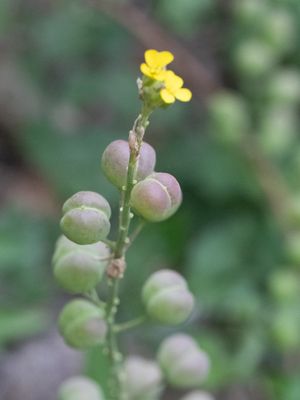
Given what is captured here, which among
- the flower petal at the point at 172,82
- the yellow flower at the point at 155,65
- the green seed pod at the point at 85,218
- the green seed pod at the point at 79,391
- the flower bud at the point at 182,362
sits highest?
the yellow flower at the point at 155,65

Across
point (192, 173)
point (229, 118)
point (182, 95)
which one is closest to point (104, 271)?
point (182, 95)

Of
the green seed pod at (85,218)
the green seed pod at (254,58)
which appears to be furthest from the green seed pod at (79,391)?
the green seed pod at (254,58)

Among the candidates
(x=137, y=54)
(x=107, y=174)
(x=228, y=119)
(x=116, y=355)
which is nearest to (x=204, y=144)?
(x=228, y=119)

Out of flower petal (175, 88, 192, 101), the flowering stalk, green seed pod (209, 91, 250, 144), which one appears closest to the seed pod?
the flowering stalk

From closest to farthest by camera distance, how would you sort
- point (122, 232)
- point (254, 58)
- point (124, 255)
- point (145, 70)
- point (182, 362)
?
point (145, 70) < point (122, 232) < point (124, 255) < point (182, 362) < point (254, 58)

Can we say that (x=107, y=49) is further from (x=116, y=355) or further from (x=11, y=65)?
(x=116, y=355)

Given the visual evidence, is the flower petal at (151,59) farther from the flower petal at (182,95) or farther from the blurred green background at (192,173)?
the blurred green background at (192,173)

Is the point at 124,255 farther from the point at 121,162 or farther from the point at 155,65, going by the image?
the point at 155,65
